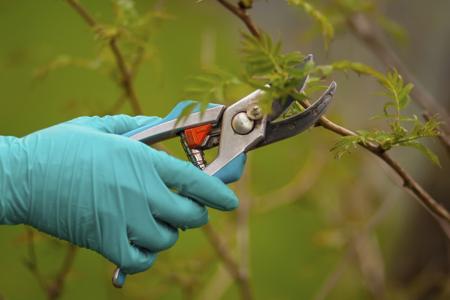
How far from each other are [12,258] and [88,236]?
7.08 feet

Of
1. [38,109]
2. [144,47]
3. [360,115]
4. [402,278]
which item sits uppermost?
[144,47]

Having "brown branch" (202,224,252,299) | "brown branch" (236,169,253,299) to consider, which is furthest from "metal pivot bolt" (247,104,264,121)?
"brown branch" (236,169,253,299)

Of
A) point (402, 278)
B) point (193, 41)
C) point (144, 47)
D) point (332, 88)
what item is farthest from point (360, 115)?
point (332, 88)

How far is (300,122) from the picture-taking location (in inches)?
49.6

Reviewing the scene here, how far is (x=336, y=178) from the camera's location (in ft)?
9.33

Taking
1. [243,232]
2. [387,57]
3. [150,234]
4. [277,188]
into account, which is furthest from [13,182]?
[277,188]

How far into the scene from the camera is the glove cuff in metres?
1.50

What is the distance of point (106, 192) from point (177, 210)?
153 mm

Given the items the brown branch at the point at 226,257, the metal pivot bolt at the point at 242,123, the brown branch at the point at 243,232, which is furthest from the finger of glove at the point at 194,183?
the brown branch at the point at 243,232

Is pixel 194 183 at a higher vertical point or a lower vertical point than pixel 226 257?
higher

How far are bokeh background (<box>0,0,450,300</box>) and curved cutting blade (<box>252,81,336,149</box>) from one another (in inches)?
5.0

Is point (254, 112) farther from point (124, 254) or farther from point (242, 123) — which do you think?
point (124, 254)

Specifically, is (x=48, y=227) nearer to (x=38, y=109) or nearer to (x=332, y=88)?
(x=332, y=88)

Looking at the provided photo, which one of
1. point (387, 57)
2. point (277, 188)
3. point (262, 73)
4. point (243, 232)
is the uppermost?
point (262, 73)
